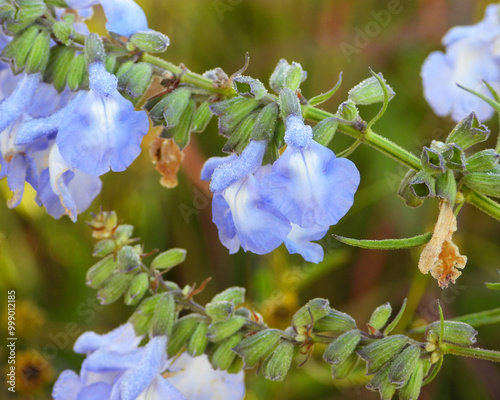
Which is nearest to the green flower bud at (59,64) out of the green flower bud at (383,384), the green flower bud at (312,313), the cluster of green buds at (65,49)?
the cluster of green buds at (65,49)

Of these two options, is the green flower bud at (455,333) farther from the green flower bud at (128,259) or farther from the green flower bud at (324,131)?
the green flower bud at (128,259)

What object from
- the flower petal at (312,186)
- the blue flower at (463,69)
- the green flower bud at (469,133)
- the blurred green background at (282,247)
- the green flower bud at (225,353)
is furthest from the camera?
the blurred green background at (282,247)

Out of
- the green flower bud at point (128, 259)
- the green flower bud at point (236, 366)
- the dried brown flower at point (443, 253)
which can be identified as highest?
the dried brown flower at point (443, 253)

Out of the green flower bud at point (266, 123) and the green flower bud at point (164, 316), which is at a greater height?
the green flower bud at point (266, 123)

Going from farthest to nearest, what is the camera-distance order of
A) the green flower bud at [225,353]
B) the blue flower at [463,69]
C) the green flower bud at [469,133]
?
the blue flower at [463,69], the green flower bud at [225,353], the green flower bud at [469,133]

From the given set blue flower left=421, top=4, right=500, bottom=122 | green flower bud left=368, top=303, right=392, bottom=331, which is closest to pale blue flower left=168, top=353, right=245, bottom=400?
green flower bud left=368, top=303, right=392, bottom=331

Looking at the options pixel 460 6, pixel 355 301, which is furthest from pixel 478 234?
pixel 460 6

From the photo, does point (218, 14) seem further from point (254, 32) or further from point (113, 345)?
point (113, 345)
